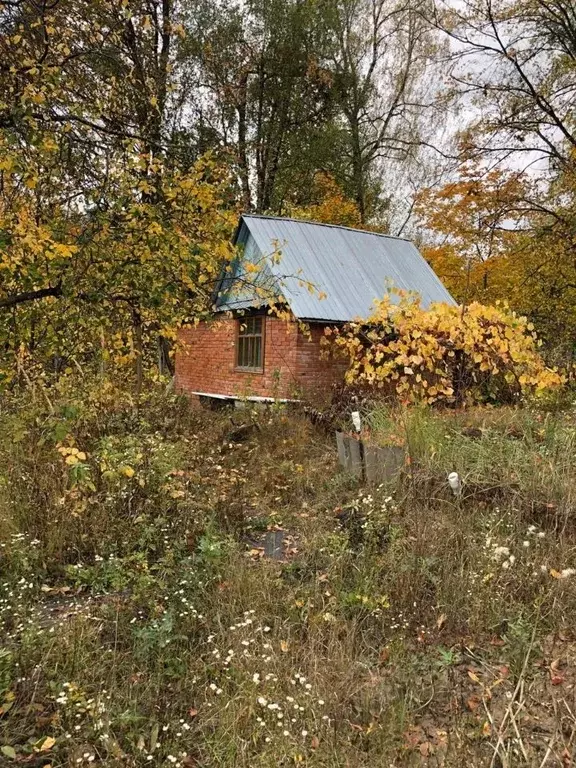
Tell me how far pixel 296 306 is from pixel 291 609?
25.8 ft

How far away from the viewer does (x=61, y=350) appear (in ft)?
12.6

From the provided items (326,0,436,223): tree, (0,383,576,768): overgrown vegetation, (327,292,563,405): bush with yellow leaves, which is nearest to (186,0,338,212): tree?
(326,0,436,223): tree

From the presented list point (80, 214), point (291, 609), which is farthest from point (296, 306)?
point (291, 609)

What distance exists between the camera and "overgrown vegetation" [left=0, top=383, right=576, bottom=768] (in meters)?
2.45

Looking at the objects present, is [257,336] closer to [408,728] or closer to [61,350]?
[61,350]

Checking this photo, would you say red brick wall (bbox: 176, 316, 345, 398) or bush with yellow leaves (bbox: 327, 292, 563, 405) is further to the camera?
red brick wall (bbox: 176, 316, 345, 398)

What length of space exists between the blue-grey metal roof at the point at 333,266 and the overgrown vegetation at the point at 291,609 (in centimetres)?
563

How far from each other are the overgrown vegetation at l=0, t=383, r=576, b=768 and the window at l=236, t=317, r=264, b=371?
20.6 ft

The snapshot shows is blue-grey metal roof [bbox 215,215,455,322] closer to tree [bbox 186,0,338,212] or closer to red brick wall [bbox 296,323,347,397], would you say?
red brick wall [bbox 296,323,347,397]

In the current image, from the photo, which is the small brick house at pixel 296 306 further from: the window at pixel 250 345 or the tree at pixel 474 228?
the tree at pixel 474 228

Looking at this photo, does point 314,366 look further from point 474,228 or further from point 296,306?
point 474,228

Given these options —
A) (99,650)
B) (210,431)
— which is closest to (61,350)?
(99,650)

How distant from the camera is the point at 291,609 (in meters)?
3.44

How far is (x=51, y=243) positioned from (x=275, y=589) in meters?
2.69
